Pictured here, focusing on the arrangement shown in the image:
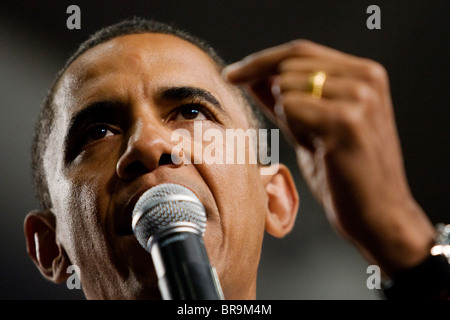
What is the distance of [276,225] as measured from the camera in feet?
6.08

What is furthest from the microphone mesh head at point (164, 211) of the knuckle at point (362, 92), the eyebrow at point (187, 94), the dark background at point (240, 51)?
the dark background at point (240, 51)

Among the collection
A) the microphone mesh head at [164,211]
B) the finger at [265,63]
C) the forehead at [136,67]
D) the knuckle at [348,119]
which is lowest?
the microphone mesh head at [164,211]

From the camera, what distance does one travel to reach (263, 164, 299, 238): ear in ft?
6.06

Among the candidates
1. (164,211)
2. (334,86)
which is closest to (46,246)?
(164,211)

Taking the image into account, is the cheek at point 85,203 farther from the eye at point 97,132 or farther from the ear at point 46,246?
the ear at point 46,246

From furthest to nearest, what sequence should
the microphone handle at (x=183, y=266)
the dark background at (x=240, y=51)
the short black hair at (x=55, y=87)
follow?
the dark background at (x=240, y=51)
the short black hair at (x=55, y=87)
the microphone handle at (x=183, y=266)

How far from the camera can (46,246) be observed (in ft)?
6.16

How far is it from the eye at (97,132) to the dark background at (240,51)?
829 millimetres

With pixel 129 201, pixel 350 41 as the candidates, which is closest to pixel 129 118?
pixel 129 201

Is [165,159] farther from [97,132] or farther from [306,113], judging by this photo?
[306,113]

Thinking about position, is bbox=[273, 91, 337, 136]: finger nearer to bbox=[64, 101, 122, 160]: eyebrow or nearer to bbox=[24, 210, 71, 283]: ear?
bbox=[64, 101, 122, 160]: eyebrow

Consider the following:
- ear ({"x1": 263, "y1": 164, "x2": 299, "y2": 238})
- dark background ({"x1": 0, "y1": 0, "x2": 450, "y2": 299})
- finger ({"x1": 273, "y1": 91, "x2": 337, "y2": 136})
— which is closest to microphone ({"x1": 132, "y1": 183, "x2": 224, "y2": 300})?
finger ({"x1": 273, "y1": 91, "x2": 337, "y2": 136})

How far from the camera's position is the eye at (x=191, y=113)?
1.56m

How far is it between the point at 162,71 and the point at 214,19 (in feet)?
3.03
